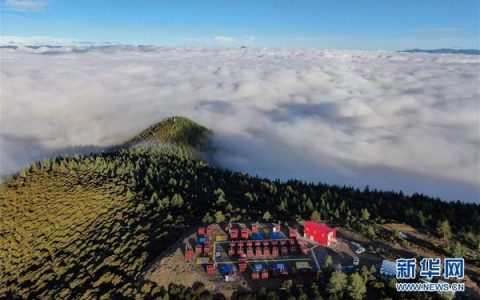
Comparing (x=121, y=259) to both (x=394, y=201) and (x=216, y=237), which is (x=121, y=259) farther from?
(x=394, y=201)

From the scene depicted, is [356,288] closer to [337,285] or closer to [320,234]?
[337,285]

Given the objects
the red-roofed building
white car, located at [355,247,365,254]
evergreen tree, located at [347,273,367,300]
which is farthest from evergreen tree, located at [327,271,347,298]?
the red-roofed building

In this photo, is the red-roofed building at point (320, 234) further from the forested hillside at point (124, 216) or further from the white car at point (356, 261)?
the forested hillside at point (124, 216)

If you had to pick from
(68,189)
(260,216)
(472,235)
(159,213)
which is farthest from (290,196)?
(68,189)

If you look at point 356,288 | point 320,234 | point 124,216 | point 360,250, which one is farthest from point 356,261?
point 124,216

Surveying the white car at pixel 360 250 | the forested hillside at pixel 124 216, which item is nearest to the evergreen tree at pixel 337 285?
the white car at pixel 360 250
